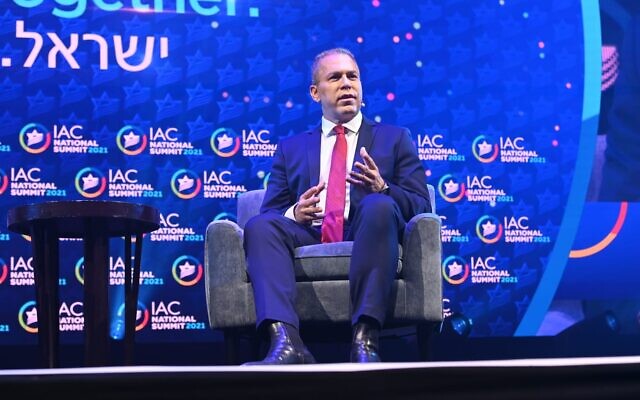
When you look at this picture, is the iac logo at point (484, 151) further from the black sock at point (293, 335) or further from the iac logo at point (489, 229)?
the black sock at point (293, 335)

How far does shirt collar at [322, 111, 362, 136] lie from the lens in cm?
321

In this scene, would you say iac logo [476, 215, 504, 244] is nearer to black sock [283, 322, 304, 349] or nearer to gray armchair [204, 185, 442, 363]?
gray armchair [204, 185, 442, 363]

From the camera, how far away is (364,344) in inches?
101

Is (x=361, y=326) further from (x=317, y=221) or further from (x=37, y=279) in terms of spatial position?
(x=37, y=279)

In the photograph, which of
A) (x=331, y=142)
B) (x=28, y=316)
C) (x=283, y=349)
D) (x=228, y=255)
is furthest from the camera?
(x=28, y=316)

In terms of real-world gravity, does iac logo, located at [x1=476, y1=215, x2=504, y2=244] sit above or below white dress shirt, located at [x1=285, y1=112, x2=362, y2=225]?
below

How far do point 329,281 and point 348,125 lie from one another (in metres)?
0.62

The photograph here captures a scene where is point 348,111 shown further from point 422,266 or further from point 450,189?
point 450,189

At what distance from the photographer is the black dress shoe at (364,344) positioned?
255cm

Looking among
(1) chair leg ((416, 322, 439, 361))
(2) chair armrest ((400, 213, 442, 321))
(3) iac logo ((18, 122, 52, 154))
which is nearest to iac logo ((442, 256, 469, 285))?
(1) chair leg ((416, 322, 439, 361))

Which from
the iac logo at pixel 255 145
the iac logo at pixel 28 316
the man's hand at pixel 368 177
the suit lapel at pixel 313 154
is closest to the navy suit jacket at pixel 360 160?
the suit lapel at pixel 313 154

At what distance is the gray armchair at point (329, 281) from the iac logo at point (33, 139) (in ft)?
4.92

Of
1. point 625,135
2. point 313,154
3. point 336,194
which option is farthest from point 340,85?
point 625,135

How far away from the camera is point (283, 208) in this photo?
323cm
